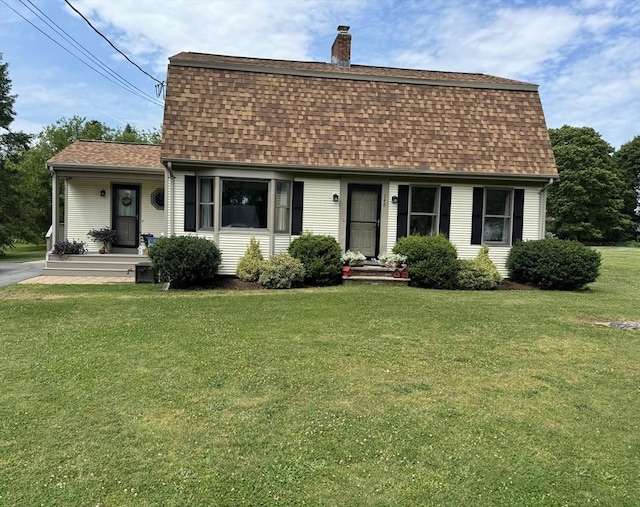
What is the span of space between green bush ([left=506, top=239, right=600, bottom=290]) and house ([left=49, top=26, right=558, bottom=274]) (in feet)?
3.15

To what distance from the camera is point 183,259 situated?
10.0 m

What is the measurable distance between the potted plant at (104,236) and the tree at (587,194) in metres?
44.9

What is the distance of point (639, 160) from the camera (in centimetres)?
5419

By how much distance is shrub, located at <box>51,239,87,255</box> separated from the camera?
12930 millimetres

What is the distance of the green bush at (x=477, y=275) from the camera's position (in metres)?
11.1

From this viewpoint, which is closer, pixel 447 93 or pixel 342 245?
pixel 342 245

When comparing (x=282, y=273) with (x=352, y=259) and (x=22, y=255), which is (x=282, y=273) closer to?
(x=352, y=259)

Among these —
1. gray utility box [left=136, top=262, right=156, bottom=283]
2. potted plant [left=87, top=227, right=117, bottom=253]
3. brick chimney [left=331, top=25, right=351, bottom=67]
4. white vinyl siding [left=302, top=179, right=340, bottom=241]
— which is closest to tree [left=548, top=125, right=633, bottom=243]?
brick chimney [left=331, top=25, right=351, bottom=67]

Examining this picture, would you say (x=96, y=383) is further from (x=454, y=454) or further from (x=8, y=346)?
(x=454, y=454)

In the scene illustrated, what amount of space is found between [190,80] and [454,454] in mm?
11084

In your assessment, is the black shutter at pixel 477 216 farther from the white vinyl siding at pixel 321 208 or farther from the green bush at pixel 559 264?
the white vinyl siding at pixel 321 208

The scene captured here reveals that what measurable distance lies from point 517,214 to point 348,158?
15.4 feet

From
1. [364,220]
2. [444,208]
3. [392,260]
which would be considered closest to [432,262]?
[392,260]

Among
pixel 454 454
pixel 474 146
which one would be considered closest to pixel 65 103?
pixel 474 146
